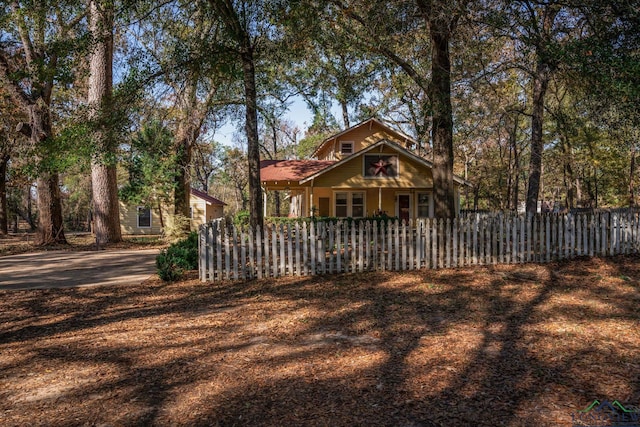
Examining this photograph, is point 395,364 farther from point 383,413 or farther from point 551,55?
point 551,55

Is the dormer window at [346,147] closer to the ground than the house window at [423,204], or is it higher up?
higher up

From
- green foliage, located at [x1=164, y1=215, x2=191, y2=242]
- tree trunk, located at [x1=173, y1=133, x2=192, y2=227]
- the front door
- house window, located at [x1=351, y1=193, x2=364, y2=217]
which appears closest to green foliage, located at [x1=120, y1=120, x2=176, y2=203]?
tree trunk, located at [x1=173, y1=133, x2=192, y2=227]

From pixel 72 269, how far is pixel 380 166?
1537 centimetres

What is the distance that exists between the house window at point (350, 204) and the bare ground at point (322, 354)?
16.0 m

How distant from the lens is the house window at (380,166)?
2253 cm

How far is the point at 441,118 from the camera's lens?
35.7ft

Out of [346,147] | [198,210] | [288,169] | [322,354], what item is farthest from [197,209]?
[322,354]

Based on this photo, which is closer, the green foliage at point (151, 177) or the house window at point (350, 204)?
the green foliage at point (151, 177)

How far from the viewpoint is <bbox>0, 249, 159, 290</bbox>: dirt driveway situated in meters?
9.83

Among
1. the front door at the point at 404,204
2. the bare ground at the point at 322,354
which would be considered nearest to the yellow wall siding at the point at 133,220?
the front door at the point at 404,204

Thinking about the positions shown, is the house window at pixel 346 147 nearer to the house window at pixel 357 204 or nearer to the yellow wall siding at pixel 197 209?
the house window at pixel 357 204

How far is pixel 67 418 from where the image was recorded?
343 cm

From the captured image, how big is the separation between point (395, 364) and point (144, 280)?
739cm

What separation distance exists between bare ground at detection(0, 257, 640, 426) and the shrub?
1041 millimetres
